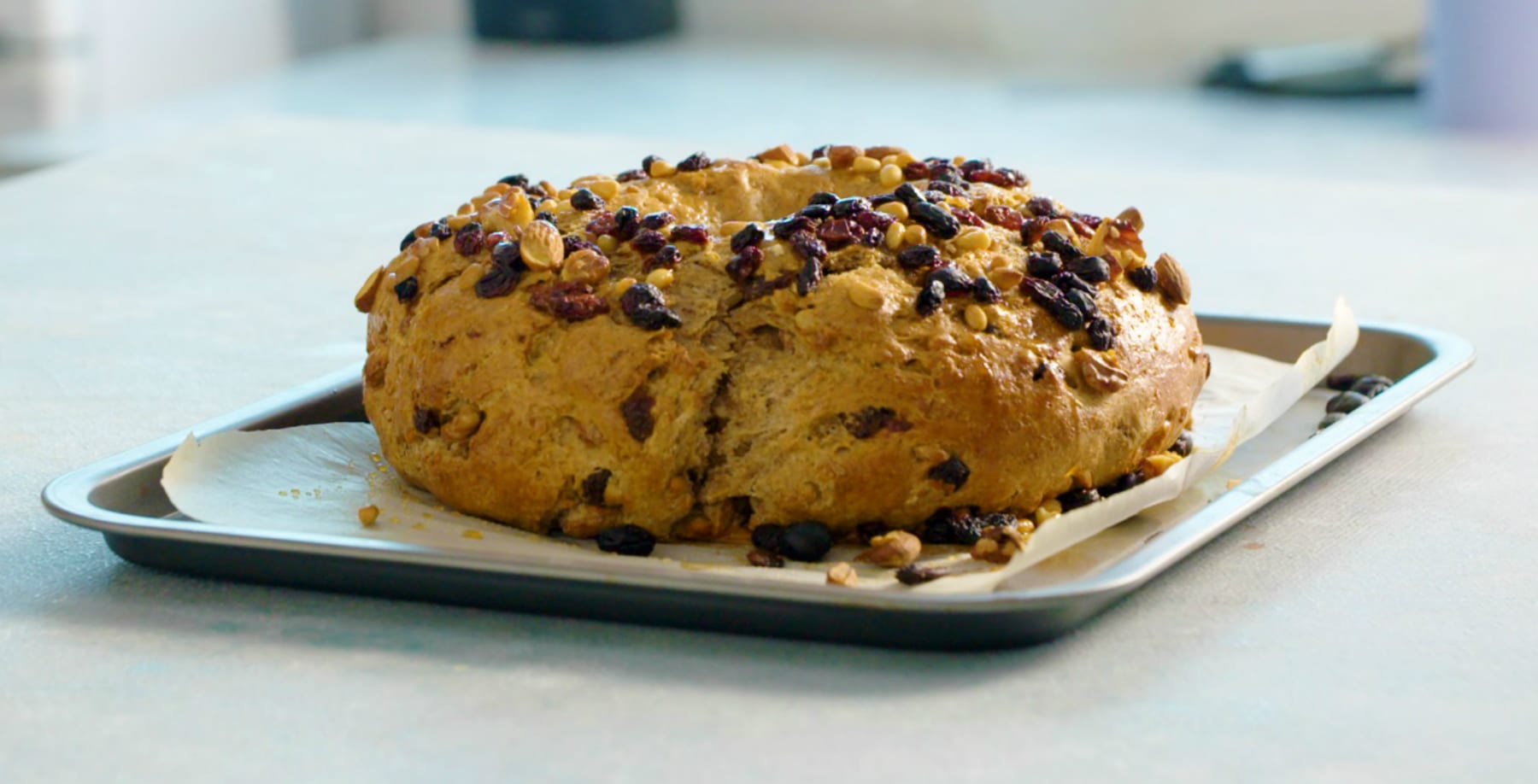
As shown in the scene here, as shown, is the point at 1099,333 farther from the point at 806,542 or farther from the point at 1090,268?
the point at 806,542

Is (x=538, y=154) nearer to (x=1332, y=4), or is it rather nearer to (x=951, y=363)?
(x=951, y=363)

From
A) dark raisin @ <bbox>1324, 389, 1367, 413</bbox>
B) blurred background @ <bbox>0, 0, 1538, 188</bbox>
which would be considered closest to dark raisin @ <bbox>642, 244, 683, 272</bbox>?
dark raisin @ <bbox>1324, 389, 1367, 413</bbox>

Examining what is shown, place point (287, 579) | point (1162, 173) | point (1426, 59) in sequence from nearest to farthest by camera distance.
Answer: point (287, 579)
point (1162, 173)
point (1426, 59)

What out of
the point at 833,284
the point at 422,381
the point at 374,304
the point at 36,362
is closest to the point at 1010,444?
the point at 833,284

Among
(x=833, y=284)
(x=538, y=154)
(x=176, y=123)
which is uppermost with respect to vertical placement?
→ (x=833, y=284)

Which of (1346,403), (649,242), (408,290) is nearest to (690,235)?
(649,242)

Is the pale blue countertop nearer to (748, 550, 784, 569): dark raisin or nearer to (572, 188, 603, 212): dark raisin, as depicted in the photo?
(748, 550, 784, 569): dark raisin

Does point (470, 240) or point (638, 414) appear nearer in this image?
point (638, 414)
